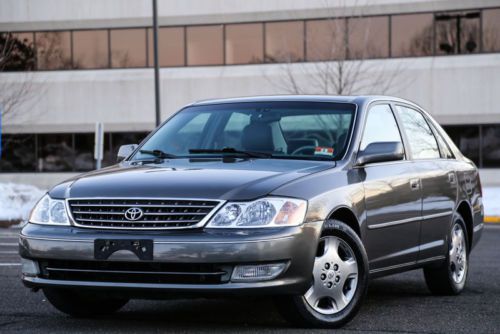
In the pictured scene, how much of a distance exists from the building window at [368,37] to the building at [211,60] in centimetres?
3

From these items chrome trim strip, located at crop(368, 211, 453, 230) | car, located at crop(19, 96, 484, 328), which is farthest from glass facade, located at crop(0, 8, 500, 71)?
car, located at crop(19, 96, 484, 328)

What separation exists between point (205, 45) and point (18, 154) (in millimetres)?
7864

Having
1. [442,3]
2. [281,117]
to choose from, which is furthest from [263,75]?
[281,117]

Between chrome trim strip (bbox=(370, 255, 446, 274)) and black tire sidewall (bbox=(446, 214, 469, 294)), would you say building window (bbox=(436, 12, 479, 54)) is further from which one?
chrome trim strip (bbox=(370, 255, 446, 274))

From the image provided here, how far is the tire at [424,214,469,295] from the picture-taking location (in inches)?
316

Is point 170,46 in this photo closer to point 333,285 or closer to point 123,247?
point 333,285

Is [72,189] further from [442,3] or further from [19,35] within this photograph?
[19,35]

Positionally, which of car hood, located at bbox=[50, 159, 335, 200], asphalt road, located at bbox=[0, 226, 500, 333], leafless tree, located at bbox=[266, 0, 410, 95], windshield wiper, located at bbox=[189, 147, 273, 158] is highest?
leafless tree, located at bbox=[266, 0, 410, 95]

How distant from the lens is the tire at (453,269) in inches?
316

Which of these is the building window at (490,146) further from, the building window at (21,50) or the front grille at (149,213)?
the front grille at (149,213)

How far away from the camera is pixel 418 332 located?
6.18 meters

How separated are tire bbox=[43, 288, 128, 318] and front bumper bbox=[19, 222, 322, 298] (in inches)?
21.3

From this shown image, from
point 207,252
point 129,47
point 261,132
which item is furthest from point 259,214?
point 129,47

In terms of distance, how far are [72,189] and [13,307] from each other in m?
1.59
